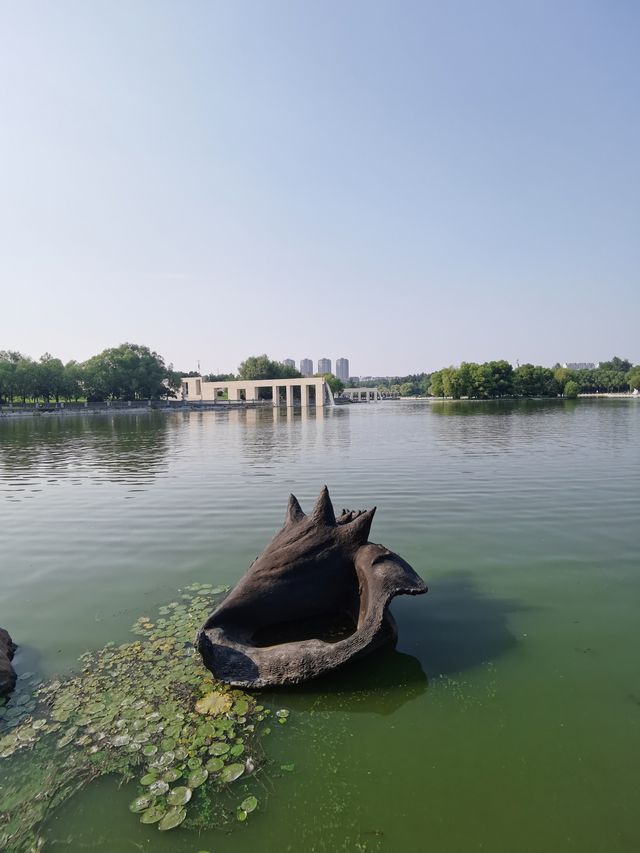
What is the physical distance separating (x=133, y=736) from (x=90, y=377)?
100338 millimetres

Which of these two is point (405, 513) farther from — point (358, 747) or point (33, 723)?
point (33, 723)

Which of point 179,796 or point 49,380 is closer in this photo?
point 179,796

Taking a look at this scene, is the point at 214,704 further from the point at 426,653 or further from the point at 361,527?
the point at 361,527

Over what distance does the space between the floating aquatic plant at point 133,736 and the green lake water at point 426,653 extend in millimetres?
173

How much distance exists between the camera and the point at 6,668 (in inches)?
215

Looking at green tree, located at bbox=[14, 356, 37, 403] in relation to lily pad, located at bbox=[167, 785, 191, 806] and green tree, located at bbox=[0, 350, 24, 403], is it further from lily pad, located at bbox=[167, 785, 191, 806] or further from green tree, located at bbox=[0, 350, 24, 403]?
lily pad, located at bbox=[167, 785, 191, 806]

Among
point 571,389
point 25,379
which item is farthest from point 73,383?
point 571,389

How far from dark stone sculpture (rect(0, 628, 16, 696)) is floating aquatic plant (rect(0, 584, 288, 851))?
0.11 m

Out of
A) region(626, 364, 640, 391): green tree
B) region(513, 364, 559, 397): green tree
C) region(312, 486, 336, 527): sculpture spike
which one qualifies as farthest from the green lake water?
region(626, 364, 640, 391): green tree

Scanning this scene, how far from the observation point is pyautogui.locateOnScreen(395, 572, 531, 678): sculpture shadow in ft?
19.6

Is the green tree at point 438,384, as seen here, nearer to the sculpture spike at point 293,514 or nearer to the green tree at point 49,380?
the green tree at point 49,380

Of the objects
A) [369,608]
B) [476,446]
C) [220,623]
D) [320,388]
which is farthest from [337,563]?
[320,388]

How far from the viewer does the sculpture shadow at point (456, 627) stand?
236 inches

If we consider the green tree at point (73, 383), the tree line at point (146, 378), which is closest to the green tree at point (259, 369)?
the tree line at point (146, 378)
